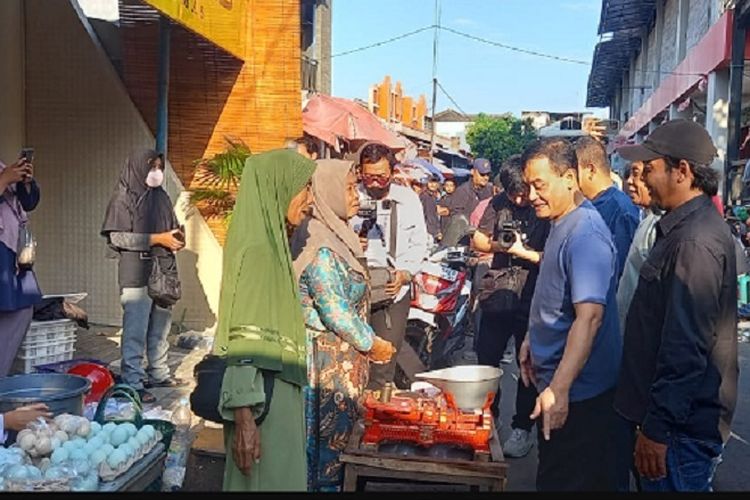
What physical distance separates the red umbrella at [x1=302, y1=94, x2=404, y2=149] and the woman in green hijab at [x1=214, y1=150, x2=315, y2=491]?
274 inches

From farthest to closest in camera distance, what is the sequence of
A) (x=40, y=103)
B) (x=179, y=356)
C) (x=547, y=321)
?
1. (x=40, y=103)
2. (x=179, y=356)
3. (x=547, y=321)

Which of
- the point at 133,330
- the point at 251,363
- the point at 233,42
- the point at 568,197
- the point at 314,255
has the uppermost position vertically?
the point at 233,42

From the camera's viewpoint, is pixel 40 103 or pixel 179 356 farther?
pixel 40 103

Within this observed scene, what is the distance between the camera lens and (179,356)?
288 inches

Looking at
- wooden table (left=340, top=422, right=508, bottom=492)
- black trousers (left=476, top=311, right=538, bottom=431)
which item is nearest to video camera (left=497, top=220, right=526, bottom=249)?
black trousers (left=476, top=311, right=538, bottom=431)

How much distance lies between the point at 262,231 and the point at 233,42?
17.6 ft

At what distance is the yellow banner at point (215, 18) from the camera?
5388mm

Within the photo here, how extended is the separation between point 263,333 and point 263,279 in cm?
18

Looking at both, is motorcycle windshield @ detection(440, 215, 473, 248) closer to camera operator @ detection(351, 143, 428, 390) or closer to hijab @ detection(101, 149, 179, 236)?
camera operator @ detection(351, 143, 428, 390)

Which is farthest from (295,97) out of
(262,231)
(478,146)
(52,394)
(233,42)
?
(478,146)

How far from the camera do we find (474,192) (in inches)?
468

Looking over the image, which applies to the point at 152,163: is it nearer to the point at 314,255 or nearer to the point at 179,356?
the point at 179,356

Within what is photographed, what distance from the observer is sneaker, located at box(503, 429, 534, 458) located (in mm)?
5141

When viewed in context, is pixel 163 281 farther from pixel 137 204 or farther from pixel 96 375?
pixel 96 375
